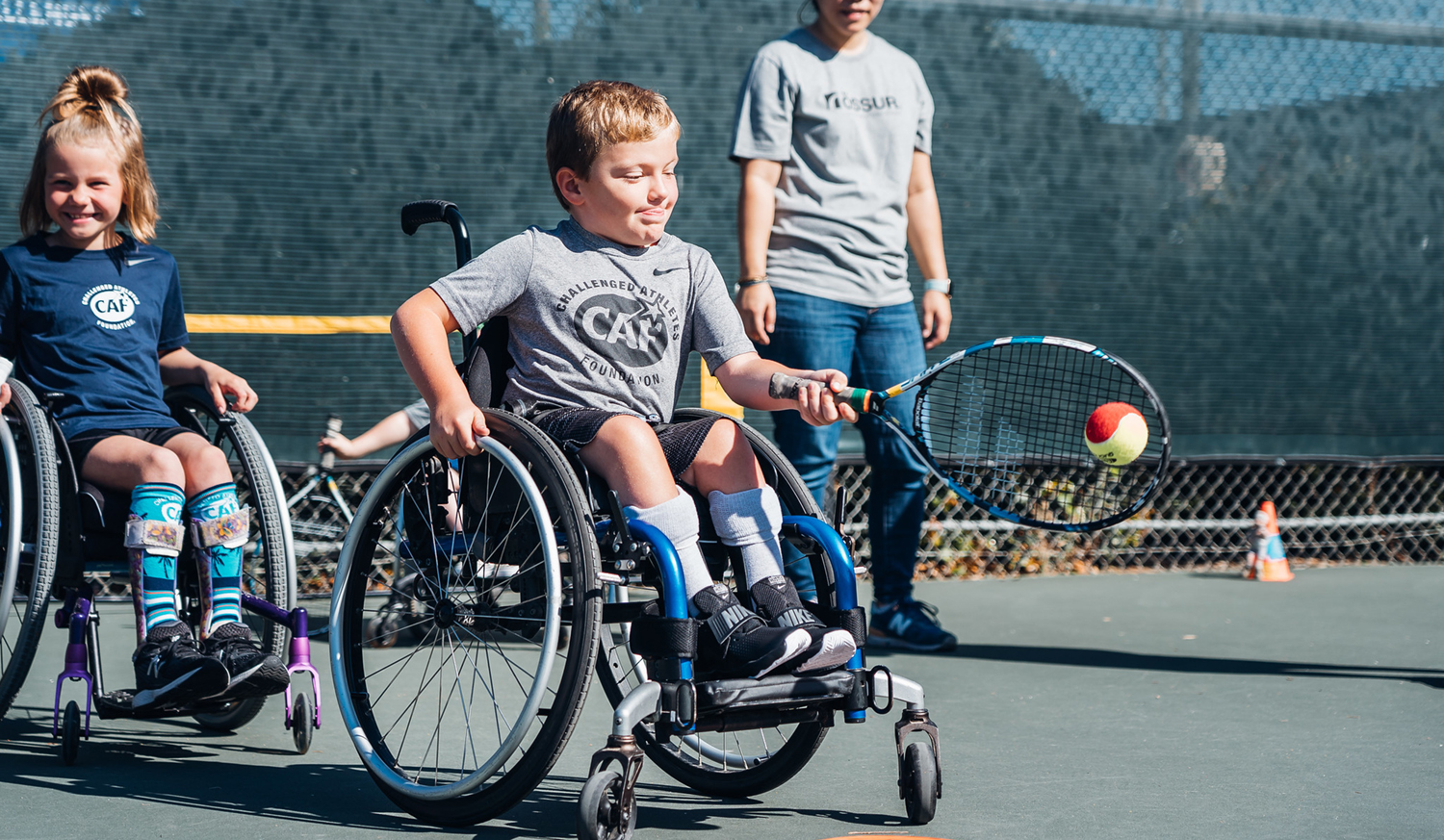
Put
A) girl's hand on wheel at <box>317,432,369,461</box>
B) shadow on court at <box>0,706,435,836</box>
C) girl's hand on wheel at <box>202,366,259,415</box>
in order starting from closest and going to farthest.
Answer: shadow on court at <box>0,706,435,836</box> → girl's hand on wheel at <box>202,366,259,415</box> → girl's hand on wheel at <box>317,432,369,461</box>

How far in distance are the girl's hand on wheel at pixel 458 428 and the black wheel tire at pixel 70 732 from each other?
3.01ft

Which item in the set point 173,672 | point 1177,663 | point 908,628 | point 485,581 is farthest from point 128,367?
point 1177,663

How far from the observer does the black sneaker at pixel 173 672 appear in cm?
232

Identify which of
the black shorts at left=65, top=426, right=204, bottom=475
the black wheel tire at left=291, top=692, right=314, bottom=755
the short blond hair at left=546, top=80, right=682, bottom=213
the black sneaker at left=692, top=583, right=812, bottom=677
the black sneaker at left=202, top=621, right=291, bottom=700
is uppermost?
the short blond hair at left=546, top=80, right=682, bottom=213

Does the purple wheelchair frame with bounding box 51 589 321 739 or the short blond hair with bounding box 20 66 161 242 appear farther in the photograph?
the short blond hair with bounding box 20 66 161 242

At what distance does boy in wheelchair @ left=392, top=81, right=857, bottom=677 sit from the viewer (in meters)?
2.04

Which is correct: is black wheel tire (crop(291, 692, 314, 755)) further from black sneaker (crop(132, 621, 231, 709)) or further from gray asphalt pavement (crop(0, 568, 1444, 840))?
black sneaker (crop(132, 621, 231, 709))

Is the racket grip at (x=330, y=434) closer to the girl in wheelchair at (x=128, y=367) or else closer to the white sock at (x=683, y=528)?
the girl in wheelchair at (x=128, y=367)

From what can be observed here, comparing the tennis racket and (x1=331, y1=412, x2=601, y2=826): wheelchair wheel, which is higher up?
the tennis racket

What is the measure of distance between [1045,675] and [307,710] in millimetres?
1681

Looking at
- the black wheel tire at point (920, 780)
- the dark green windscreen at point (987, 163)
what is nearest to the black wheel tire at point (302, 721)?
the black wheel tire at point (920, 780)

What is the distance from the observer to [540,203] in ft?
14.8

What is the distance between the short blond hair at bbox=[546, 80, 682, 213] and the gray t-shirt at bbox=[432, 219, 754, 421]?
5.0 inches

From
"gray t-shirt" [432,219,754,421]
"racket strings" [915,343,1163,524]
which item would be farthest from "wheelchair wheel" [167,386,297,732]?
"racket strings" [915,343,1163,524]
